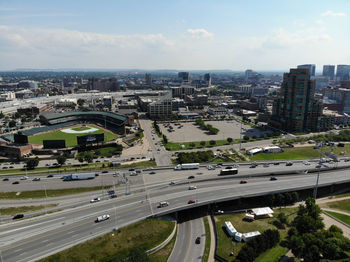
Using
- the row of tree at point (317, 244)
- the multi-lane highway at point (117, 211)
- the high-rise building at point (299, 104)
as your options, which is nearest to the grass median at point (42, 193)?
the multi-lane highway at point (117, 211)

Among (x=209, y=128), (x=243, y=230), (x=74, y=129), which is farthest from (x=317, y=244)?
(x=74, y=129)

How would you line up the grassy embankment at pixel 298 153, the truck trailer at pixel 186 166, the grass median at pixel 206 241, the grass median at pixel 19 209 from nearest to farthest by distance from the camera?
the grass median at pixel 206 241 → the grass median at pixel 19 209 → the truck trailer at pixel 186 166 → the grassy embankment at pixel 298 153

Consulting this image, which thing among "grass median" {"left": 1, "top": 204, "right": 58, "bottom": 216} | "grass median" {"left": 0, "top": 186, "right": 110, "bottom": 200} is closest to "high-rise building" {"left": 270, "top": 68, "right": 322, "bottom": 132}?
"grass median" {"left": 0, "top": 186, "right": 110, "bottom": 200}

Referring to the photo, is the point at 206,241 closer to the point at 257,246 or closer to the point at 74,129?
the point at 257,246

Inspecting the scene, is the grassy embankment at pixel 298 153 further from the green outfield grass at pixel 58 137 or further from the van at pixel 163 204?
the green outfield grass at pixel 58 137

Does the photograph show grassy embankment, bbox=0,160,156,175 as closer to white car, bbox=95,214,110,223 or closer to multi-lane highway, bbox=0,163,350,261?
multi-lane highway, bbox=0,163,350,261
